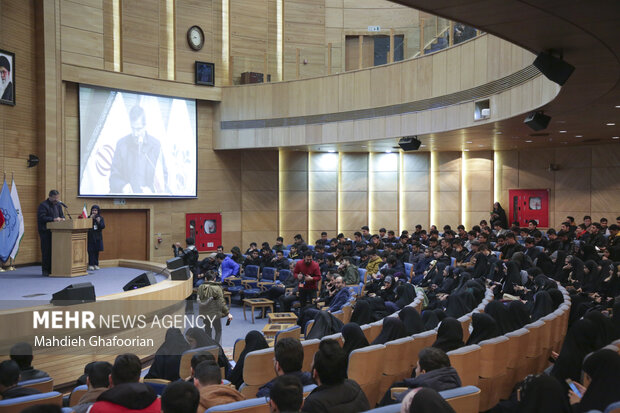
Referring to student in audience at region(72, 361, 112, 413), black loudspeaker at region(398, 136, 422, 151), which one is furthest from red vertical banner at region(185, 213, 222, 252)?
student in audience at region(72, 361, 112, 413)

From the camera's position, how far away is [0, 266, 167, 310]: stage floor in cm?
729

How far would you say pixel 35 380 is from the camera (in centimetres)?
480

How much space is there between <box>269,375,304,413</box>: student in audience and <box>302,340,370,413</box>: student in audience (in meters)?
0.27

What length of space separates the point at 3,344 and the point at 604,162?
17.0 meters

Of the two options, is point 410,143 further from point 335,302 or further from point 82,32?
point 82,32

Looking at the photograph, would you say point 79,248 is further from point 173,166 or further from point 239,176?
point 239,176

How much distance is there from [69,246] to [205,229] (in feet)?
28.0

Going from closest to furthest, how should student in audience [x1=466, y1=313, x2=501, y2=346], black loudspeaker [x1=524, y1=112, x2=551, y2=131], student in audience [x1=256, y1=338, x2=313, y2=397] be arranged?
student in audience [x1=256, y1=338, x2=313, y2=397] → student in audience [x1=466, y1=313, x2=501, y2=346] → black loudspeaker [x1=524, y1=112, x2=551, y2=131]

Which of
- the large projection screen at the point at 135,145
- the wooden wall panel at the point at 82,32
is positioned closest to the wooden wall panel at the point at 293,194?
the large projection screen at the point at 135,145

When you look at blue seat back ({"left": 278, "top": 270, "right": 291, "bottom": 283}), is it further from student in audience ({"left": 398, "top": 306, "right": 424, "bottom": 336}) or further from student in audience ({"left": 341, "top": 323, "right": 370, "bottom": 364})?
student in audience ({"left": 341, "top": 323, "right": 370, "bottom": 364})

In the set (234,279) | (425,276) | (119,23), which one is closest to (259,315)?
(234,279)

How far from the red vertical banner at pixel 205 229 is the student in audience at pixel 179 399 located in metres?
15.0

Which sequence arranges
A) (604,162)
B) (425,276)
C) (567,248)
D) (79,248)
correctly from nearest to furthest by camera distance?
(79,248) < (425,276) < (567,248) < (604,162)

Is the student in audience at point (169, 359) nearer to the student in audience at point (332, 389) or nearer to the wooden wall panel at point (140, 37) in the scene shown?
the student in audience at point (332, 389)
